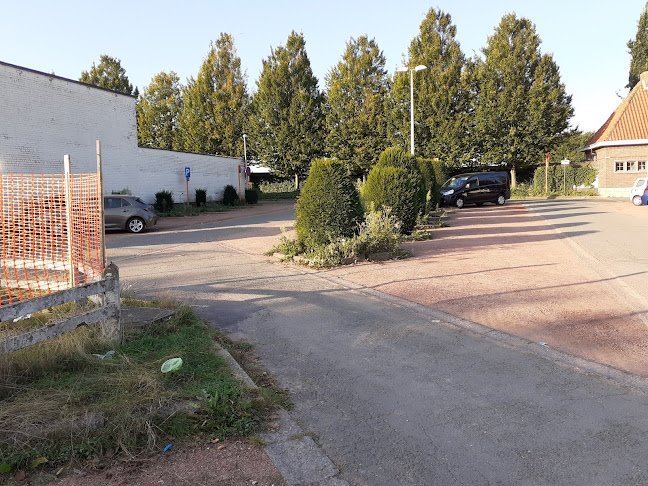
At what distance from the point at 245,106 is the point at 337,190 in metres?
42.6

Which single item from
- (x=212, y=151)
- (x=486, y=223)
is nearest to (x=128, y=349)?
(x=486, y=223)

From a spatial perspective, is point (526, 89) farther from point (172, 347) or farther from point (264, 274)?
point (172, 347)

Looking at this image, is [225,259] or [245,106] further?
[245,106]

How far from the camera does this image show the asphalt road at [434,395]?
3.16m

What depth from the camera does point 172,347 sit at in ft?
16.4

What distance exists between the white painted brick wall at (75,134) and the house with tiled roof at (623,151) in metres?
29.2

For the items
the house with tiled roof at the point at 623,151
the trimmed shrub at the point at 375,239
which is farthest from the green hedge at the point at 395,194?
the house with tiled roof at the point at 623,151

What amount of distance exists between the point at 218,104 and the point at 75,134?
2733cm

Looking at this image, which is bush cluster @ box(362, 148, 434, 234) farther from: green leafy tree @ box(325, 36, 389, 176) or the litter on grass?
green leafy tree @ box(325, 36, 389, 176)

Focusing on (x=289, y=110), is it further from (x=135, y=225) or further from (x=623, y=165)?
(x=135, y=225)

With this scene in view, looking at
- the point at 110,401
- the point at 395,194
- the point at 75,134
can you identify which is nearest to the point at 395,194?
the point at 395,194

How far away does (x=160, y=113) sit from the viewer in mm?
53969

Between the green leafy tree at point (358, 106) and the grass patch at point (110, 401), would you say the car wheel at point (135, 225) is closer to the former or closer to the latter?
the grass patch at point (110, 401)

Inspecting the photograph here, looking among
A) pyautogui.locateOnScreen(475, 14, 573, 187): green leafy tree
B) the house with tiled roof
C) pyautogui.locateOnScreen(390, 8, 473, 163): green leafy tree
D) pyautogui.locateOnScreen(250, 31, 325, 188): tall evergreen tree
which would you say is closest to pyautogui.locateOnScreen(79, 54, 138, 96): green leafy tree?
pyautogui.locateOnScreen(250, 31, 325, 188): tall evergreen tree
